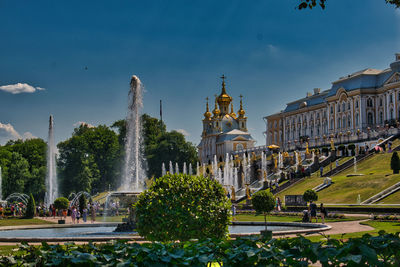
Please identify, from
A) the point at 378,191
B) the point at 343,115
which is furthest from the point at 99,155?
the point at 378,191

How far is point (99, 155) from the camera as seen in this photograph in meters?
84.7

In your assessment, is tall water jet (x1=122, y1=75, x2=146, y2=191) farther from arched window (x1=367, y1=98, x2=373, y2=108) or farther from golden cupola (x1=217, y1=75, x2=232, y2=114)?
golden cupola (x1=217, y1=75, x2=232, y2=114)

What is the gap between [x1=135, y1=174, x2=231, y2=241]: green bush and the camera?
12.5m

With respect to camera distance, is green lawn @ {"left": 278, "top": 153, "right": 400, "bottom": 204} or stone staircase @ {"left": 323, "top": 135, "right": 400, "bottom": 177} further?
stone staircase @ {"left": 323, "top": 135, "right": 400, "bottom": 177}

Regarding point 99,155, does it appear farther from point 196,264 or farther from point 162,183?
point 196,264

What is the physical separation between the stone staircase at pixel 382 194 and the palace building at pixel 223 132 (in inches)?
2806

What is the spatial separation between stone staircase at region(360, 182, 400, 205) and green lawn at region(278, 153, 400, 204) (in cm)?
71

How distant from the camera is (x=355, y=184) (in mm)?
38031

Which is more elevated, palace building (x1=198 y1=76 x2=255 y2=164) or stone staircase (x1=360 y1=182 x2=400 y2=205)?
palace building (x1=198 y1=76 x2=255 y2=164)

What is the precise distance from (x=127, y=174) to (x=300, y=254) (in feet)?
71.1

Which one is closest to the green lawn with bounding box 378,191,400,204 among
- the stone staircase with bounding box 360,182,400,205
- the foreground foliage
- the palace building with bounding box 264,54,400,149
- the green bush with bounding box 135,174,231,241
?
the stone staircase with bounding box 360,182,400,205

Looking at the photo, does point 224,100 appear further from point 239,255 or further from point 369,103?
point 239,255

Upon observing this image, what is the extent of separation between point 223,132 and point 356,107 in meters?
38.7

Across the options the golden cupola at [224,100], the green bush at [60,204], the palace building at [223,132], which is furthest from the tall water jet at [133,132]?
the golden cupola at [224,100]
